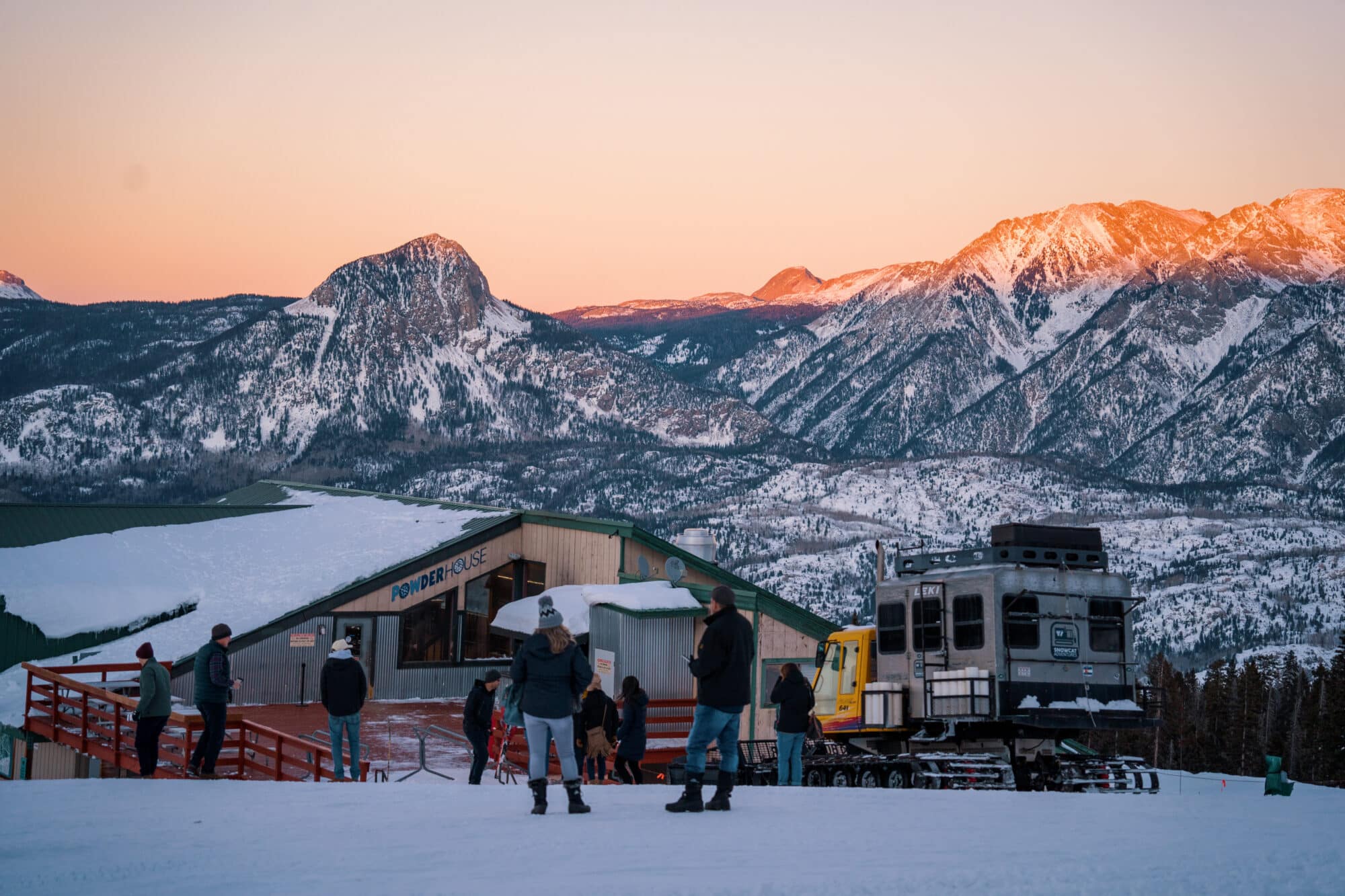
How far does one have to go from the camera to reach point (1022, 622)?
64.2 feet

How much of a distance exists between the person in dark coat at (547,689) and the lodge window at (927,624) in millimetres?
10223

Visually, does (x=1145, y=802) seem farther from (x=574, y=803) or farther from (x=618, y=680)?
(x=618, y=680)

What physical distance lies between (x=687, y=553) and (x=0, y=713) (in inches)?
674

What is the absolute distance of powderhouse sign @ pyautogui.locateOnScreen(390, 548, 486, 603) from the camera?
36.2 metres

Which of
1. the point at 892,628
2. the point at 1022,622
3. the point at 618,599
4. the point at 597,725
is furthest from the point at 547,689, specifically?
the point at 618,599

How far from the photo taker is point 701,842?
9.74m

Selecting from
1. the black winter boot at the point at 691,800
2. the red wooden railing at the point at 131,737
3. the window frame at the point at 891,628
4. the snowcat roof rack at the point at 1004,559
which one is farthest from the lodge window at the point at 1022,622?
the red wooden railing at the point at 131,737

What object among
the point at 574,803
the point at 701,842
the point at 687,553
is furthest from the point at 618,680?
the point at 701,842

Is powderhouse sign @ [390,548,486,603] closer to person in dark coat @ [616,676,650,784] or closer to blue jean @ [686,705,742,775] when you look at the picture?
person in dark coat @ [616,676,650,784]

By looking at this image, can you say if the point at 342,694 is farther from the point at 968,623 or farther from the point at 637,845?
the point at 968,623

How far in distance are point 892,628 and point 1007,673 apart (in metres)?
2.43

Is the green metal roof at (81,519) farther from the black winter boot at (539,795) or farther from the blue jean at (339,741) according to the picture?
the black winter boot at (539,795)

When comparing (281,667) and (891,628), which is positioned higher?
(891,628)

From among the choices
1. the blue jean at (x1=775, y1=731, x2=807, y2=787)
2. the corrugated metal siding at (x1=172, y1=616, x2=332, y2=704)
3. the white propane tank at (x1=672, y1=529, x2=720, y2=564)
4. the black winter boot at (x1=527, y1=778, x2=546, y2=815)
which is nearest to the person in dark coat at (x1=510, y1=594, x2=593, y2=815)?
the black winter boot at (x1=527, y1=778, x2=546, y2=815)
